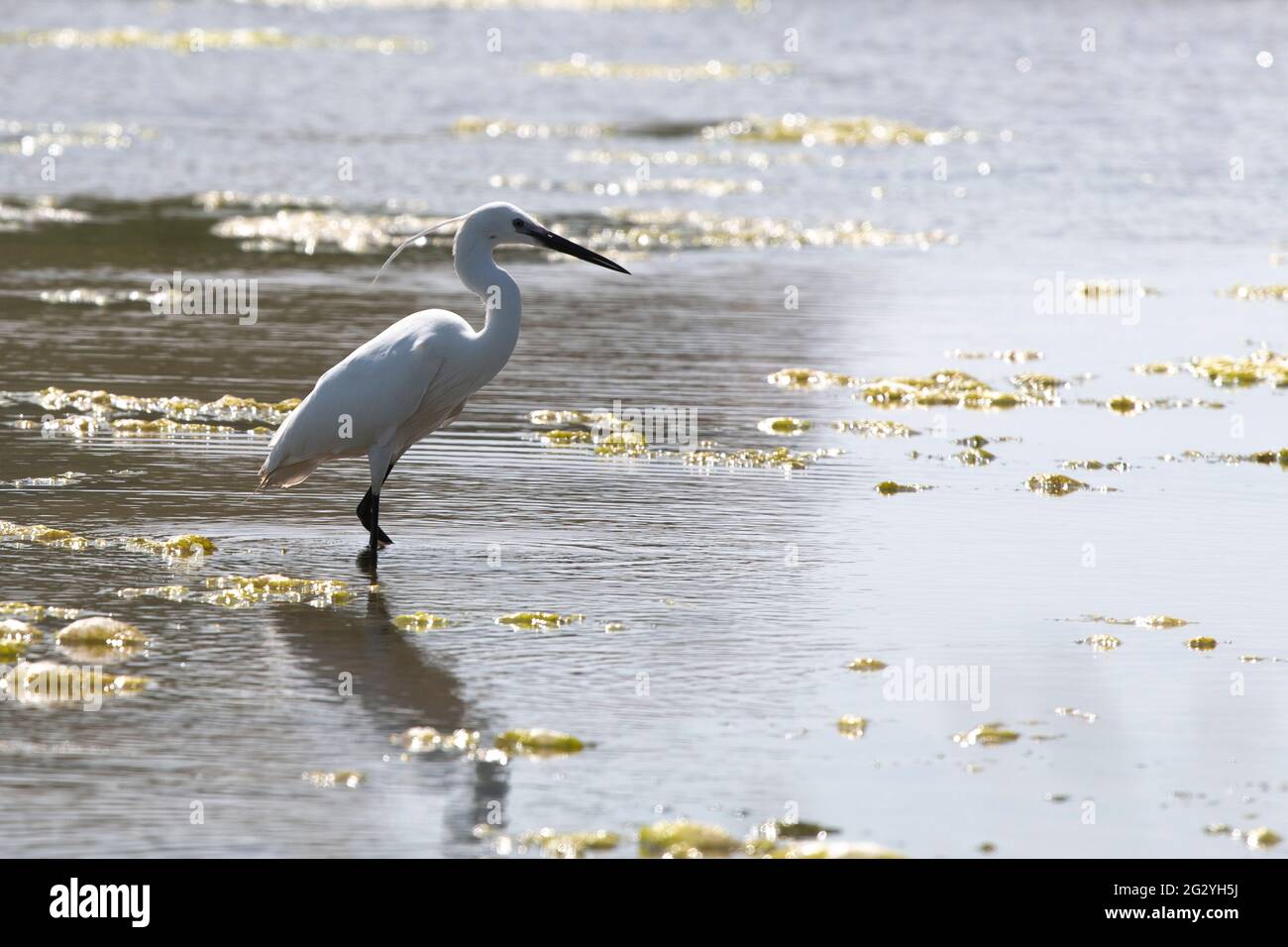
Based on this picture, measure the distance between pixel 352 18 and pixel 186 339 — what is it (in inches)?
1557

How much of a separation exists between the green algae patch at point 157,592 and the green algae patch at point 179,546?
0.63m

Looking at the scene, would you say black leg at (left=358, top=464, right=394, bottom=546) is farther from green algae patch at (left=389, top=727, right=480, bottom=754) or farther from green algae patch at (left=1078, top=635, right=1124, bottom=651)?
green algae patch at (left=1078, top=635, right=1124, bottom=651)

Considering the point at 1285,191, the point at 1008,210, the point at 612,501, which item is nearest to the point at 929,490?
the point at 612,501

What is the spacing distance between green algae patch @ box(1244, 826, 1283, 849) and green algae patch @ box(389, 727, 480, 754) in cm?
259

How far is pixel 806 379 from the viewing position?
1374cm

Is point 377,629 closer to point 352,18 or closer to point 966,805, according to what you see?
point 966,805

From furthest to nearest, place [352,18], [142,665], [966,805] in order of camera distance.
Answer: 1. [352,18]
2. [142,665]
3. [966,805]

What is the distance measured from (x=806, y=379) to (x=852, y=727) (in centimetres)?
703

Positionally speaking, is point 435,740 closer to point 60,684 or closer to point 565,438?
point 60,684

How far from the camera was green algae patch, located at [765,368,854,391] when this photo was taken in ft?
44.7
